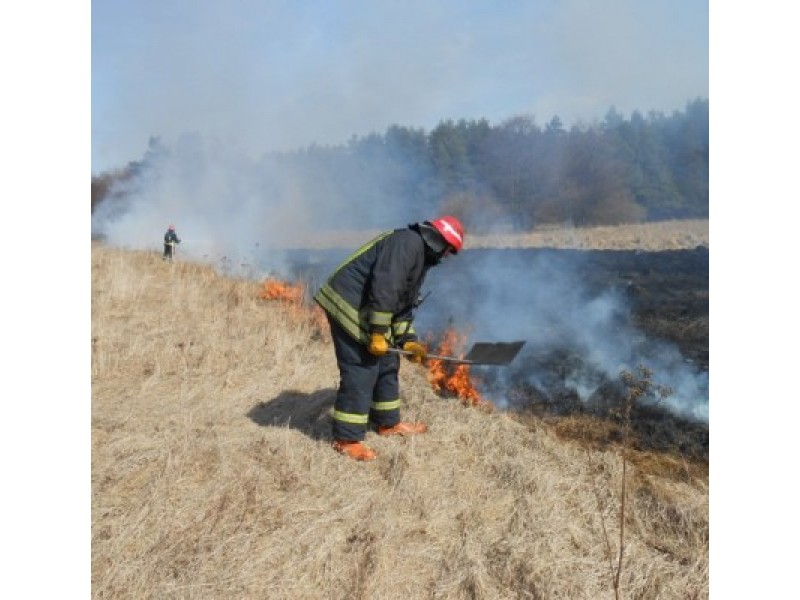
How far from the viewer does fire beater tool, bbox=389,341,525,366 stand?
4172mm

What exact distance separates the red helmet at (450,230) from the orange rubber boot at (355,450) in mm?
1522

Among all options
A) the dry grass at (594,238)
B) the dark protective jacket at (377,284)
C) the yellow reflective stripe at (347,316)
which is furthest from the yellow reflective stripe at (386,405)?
the dry grass at (594,238)

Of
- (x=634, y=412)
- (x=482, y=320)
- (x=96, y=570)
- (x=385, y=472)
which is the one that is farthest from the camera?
(x=482, y=320)

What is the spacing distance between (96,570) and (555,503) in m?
2.51

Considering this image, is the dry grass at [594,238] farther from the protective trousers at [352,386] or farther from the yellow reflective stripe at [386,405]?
the protective trousers at [352,386]

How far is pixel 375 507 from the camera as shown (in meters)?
3.65

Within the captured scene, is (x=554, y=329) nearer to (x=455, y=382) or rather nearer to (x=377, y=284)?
(x=455, y=382)

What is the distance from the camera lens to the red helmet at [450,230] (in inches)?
169

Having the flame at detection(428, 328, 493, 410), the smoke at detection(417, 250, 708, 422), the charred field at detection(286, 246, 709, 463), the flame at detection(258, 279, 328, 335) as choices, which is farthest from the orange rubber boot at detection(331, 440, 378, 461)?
the flame at detection(258, 279, 328, 335)

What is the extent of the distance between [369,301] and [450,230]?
0.74 meters

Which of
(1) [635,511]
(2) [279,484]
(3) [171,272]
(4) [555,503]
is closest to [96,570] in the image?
(2) [279,484]

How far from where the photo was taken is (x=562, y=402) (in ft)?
19.5

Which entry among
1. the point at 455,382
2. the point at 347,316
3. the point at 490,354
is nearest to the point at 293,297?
the point at 455,382

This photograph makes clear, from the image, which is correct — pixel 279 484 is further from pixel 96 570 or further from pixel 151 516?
pixel 96 570
